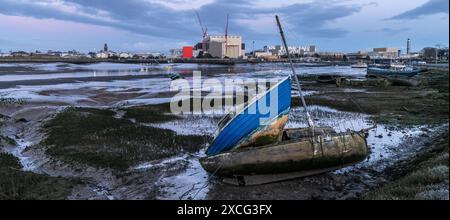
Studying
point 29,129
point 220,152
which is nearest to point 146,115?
point 29,129

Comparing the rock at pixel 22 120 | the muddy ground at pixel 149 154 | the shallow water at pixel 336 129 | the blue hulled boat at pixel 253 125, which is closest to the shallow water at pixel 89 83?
the rock at pixel 22 120

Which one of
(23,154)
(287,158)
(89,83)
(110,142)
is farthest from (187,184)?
(89,83)

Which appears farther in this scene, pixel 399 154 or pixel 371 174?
pixel 399 154

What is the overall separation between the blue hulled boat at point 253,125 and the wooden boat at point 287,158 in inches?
21.3

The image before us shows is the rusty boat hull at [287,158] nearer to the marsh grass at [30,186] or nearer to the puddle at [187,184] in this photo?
the puddle at [187,184]

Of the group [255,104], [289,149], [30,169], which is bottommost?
[30,169]

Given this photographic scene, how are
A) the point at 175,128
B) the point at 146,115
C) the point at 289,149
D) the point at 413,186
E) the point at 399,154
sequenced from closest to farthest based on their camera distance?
the point at 413,186
the point at 289,149
the point at 399,154
the point at 175,128
the point at 146,115

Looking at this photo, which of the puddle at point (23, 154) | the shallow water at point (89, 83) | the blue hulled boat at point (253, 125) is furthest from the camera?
the shallow water at point (89, 83)

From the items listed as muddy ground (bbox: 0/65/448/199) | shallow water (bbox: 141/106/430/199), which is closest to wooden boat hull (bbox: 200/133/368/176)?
muddy ground (bbox: 0/65/448/199)

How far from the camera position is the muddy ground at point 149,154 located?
1291 cm

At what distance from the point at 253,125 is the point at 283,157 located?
5.10 feet

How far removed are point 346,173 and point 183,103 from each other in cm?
2098
